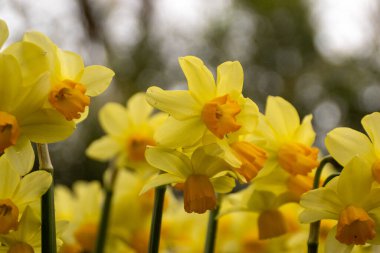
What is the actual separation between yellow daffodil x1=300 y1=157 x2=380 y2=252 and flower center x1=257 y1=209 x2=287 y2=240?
18 cm

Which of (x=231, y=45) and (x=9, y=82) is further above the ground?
(x=231, y=45)

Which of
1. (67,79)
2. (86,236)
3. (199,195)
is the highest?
(67,79)

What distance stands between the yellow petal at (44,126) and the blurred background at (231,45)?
17.0ft

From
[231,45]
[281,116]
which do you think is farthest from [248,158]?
[231,45]

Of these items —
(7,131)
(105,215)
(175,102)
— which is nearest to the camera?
(7,131)

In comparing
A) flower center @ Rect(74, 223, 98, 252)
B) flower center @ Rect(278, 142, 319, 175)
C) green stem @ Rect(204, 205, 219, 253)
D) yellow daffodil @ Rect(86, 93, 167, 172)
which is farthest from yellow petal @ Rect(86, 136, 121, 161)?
flower center @ Rect(278, 142, 319, 175)

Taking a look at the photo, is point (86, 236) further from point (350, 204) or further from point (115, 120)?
point (350, 204)

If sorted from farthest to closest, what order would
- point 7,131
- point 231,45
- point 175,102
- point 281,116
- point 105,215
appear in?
point 231,45, point 105,215, point 281,116, point 175,102, point 7,131

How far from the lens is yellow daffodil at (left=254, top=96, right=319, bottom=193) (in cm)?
74

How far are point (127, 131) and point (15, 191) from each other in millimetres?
471

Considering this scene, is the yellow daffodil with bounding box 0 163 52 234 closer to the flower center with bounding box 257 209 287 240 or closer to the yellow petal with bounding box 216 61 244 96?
the yellow petal with bounding box 216 61 244 96

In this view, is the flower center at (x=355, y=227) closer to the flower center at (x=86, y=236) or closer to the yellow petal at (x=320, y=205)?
the yellow petal at (x=320, y=205)

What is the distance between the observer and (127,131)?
3.67 ft

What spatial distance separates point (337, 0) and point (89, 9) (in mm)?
3570
